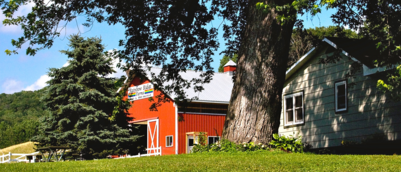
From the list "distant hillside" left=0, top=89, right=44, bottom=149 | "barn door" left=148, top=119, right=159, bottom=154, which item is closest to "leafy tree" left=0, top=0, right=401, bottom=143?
"barn door" left=148, top=119, right=159, bottom=154

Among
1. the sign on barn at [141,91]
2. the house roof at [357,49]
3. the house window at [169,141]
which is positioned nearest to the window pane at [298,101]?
the house roof at [357,49]

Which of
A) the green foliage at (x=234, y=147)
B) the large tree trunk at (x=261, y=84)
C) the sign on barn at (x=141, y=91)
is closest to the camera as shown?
the green foliage at (x=234, y=147)

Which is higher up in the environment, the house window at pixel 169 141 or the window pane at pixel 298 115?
the window pane at pixel 298 115

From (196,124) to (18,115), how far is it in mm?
41241

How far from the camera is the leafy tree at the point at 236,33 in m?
12.0

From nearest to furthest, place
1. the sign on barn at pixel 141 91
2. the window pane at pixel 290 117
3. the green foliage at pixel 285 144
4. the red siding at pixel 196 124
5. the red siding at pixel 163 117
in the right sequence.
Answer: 1. the green foliage at pixel 285 144
2. the window pane at pixel 290 117
3. the red siding at pixel 196 124
4. the red siding at pixel 163 117
5. the sign on barn at pixel 141 91

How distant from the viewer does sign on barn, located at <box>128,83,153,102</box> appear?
33081 millimetres

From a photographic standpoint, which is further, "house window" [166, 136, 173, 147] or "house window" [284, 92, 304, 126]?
"house window" [166, 136, 173, 147]

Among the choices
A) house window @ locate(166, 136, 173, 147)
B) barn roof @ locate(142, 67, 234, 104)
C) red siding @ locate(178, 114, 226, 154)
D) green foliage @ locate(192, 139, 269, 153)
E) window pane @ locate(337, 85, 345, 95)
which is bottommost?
house window @ locate(166, 136, 173, 147)

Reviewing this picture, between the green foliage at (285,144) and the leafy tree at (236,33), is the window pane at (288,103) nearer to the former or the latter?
the leafy tree at (236,33)

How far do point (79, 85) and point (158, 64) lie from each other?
40.8ft

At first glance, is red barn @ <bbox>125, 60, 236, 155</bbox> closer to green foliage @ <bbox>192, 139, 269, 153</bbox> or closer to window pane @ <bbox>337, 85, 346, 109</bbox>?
window pane @ <bbox>337, 85, 346, 109</bbox>

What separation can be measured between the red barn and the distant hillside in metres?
16.6

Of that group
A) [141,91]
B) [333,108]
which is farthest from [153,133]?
[333,108]
